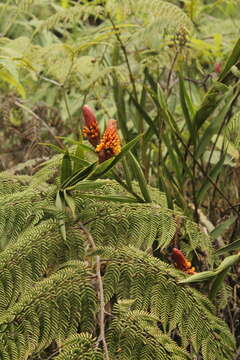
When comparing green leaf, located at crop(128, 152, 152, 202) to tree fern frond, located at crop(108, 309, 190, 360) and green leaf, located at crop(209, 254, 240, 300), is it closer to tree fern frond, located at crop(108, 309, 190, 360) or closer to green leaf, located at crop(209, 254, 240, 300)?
green leaf, located at crop(209, 254, 240, 300)

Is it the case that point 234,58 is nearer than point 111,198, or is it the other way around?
point 111,198

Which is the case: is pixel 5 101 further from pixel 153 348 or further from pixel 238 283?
pixel 153 348

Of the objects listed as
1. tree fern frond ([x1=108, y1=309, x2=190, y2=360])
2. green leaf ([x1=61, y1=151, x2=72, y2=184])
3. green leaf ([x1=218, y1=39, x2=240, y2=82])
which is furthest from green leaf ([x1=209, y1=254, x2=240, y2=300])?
green leaf ([x1=218, y1=39, x2=240, y2=82])

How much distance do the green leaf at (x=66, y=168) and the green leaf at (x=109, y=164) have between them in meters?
0.04

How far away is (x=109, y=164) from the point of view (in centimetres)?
95

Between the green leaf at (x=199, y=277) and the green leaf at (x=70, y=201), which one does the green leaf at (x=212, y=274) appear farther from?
the green leaf at (x=70, y=201)

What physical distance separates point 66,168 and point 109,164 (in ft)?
0.23

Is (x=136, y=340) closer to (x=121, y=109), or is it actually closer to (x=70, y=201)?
(x=70, y=201)

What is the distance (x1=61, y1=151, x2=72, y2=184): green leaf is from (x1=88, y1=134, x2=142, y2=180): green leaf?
0.12 ft

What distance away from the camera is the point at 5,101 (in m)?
1.77

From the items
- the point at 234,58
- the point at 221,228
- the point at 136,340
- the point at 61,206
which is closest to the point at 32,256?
the point at 61,206

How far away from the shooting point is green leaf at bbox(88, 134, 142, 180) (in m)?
0.93

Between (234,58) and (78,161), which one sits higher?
(234,58)

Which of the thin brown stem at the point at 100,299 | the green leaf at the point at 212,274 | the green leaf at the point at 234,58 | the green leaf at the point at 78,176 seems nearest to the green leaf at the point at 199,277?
the green leaf at the point at 212,274
